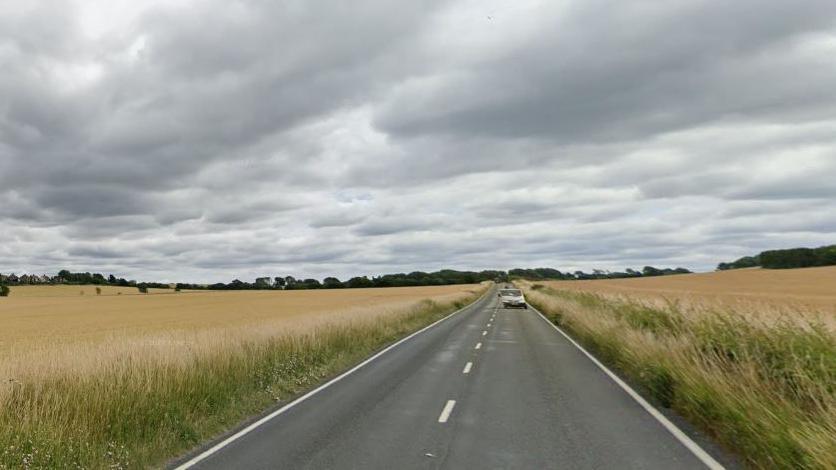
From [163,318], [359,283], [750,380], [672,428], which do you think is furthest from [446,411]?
[359,283]

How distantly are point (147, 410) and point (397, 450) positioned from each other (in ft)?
13.0

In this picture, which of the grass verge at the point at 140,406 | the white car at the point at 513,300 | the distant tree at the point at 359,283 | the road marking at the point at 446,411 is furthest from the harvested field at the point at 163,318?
the distant tree at the point at 359,283

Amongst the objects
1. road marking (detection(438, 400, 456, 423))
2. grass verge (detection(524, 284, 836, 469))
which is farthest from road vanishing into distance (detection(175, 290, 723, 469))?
grass verge (detection(524, 284, 836, 469))

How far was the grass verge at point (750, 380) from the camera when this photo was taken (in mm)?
6121

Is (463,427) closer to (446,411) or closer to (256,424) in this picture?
(446,411)

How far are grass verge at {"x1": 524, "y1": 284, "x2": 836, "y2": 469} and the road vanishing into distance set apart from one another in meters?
0.61

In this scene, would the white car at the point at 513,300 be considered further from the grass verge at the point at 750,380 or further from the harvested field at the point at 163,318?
the grass verge at the point at 750,380

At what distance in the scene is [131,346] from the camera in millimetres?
12781

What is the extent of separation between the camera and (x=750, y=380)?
8.38m

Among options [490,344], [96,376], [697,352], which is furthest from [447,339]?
[96,376]

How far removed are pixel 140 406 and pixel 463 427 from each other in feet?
16.0

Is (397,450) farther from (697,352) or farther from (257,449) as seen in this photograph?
(697,352)

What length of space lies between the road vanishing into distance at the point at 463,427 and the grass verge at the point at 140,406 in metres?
0.67

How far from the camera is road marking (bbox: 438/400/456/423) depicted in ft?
28.4
